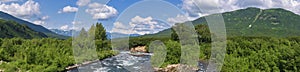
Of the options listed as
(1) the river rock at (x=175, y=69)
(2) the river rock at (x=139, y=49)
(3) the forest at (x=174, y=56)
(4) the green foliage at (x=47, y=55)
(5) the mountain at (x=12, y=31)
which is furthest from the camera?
(5) the mountain at (x=12, y=31)

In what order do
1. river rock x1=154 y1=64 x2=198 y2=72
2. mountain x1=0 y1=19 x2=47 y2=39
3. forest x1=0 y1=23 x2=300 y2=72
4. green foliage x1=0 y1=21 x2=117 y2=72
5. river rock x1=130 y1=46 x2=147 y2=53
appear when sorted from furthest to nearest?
mountain x1=0 y1=19 x2=47 y2=39
river rock x1=130 y1=46 x2=147 y2=53
green foliage x1=0 y1=21 x2=117 y2=72
river rock x1=154 y1=64 x2=198 y2=72
forest x1=0 y1=23 x2=300 y2=72

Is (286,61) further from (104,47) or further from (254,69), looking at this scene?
(104,47)

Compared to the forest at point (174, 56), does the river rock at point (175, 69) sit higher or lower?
lower

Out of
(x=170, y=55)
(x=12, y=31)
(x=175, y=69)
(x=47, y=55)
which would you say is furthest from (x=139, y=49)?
(x=12, y=31)

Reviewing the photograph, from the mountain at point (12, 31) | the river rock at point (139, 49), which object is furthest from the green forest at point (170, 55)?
the mountain at point (12, 31)

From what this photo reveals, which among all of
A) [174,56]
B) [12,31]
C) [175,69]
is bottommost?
[175,69]

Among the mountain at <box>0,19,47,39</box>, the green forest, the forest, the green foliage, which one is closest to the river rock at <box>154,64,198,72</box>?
the forest

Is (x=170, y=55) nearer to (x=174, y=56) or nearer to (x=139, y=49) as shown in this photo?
(x=174, y=56)

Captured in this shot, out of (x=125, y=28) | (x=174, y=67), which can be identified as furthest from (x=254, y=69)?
(x=125, y=28)

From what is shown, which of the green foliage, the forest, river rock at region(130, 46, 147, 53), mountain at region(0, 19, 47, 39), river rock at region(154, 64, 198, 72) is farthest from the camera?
mountain at region(0, 19, 47, 39)

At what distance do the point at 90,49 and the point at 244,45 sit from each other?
68.2 feet

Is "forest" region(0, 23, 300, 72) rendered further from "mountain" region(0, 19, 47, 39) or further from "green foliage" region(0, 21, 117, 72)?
"mountain" region(0, 19, 47, 39)

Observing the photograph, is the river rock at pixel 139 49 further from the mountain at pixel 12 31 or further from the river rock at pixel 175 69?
the mountain at pixel 12 31

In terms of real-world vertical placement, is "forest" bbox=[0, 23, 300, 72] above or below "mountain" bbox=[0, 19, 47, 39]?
below
